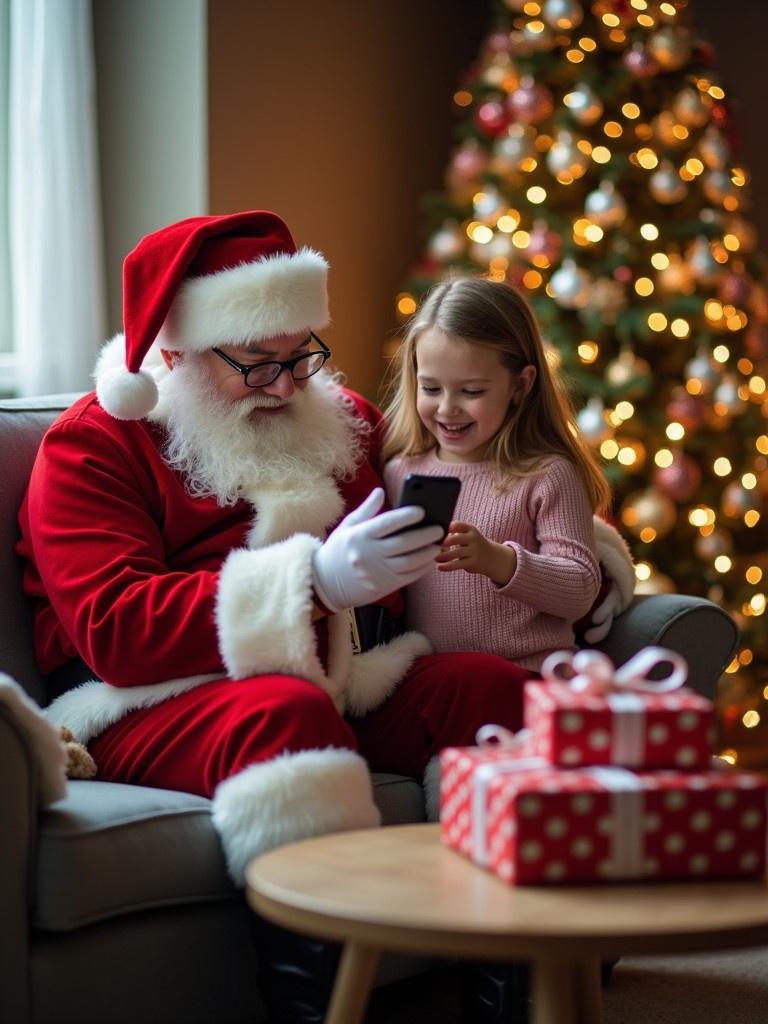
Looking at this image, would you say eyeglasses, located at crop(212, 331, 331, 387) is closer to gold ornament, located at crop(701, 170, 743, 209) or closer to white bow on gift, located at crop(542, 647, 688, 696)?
white bow on gift, located at crop(542, 647, 688, 696)

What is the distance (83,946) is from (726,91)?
3.00 meters

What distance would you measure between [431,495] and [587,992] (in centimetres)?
64

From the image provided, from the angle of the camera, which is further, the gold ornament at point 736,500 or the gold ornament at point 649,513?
the gold ornament at point 736,500

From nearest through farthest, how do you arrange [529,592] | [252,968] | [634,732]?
[634,732], [252,968], [529,592]

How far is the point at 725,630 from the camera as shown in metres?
2.36

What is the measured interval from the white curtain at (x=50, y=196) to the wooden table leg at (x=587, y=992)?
197cm

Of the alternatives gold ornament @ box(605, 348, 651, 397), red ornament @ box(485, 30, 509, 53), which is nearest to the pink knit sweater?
gold ornament @ box(605, 348, 651, 397)

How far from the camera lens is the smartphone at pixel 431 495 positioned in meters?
1.81

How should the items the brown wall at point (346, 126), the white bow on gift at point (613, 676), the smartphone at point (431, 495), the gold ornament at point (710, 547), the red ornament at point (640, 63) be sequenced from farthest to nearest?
1. the gold ornament at point (710, 547)
2. the red ornament at point (640, 63)
3. the brown wall at point (346, 126)
4. the smartphone at point (431, 495)
5. the white bow on gift at point (613, 676)

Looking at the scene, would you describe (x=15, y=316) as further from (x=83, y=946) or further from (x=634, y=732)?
(x=634, y=732)

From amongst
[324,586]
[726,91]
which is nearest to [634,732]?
[324,586]

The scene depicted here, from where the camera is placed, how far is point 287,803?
171 centimetres

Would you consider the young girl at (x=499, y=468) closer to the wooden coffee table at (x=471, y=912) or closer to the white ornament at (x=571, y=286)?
the wooden coffee table at (x=471, y=912)

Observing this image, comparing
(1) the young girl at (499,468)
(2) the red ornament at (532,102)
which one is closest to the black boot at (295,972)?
(1) the young girl at (499,468)
